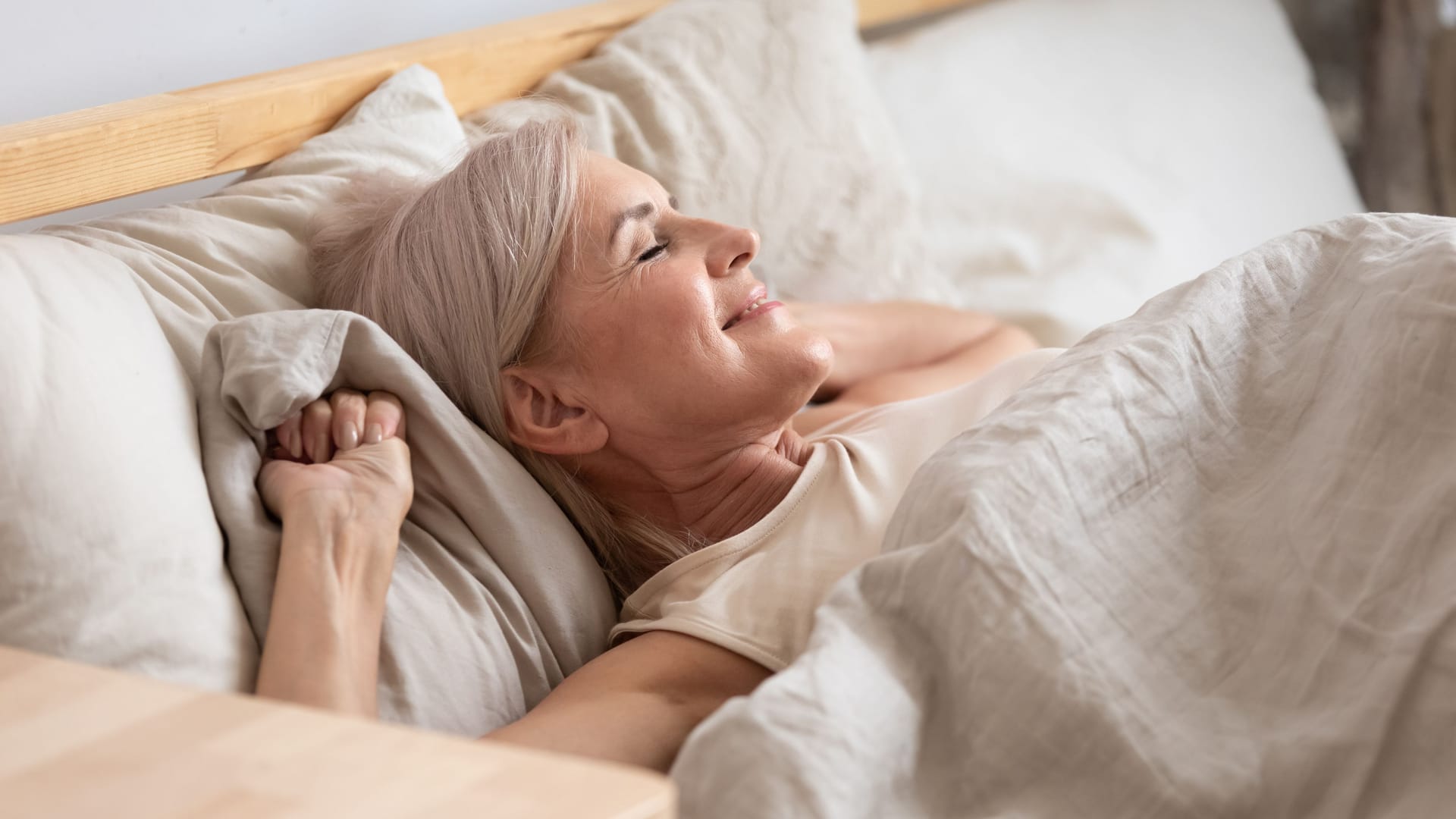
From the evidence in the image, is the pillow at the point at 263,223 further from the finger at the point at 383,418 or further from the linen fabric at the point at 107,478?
the finger at the point at 383,418

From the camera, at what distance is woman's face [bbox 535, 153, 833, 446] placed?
113cm

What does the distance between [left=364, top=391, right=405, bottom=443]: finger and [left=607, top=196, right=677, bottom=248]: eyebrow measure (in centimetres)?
24

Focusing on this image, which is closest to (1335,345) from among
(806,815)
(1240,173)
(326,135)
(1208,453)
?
(1208,453)

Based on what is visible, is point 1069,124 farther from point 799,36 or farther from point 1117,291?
point 799,36

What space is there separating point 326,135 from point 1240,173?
1.39 m

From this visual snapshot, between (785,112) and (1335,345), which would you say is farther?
(785,112)

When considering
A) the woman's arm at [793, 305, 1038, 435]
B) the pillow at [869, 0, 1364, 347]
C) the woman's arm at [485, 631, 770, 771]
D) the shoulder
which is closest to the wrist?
the woman's arm at [485, 631, 770, 771]

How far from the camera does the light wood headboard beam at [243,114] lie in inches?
43.1

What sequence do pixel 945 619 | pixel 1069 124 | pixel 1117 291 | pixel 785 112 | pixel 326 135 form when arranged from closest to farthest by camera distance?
pixel 945 619
pixel 326 135
pixel 785 112
pixel 1117 291
pixel 1069 124

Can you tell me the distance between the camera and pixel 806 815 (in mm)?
693

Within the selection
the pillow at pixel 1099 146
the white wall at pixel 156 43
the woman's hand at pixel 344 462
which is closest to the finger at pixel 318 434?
the woman's hand at pixel 344 462

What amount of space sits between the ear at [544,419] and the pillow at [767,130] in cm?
40

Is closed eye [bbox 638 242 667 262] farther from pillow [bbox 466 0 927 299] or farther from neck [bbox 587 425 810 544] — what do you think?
pillow [bbox 466 0 927 299]

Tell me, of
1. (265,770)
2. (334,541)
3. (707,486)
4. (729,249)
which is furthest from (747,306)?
(265,770)
